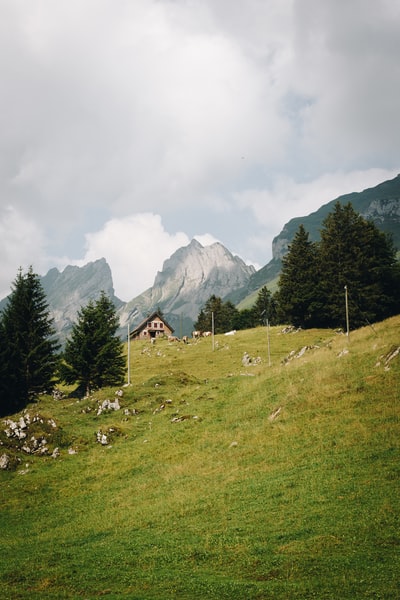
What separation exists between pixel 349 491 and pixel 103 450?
882 inches

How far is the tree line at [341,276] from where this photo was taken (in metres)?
70.6

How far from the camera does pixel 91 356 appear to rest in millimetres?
55219

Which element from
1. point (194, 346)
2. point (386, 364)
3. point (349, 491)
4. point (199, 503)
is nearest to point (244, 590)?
point (349, 491)

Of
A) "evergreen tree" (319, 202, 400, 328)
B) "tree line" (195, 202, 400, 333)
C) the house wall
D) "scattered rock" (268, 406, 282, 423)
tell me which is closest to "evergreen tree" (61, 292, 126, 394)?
"scattered rock" (268, 406, 282, 423)

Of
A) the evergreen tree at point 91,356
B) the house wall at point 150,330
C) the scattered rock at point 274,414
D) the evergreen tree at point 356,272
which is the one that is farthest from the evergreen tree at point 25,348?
the house wall at point 150,330

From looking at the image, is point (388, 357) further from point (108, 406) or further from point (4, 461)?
point (4, 461)

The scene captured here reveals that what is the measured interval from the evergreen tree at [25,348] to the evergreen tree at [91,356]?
2.78m

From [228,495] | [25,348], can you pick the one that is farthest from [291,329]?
[228,495]

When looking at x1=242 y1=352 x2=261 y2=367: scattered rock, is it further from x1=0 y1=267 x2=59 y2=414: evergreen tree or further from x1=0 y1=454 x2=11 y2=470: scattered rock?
x1=0 y1=454 x2=11 y2=470: scattered rock

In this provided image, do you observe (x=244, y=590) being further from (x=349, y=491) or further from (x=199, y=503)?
(x=199, y=503)

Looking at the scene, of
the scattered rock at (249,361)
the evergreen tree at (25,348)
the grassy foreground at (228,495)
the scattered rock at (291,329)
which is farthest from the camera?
the scattered rock at (291,329)

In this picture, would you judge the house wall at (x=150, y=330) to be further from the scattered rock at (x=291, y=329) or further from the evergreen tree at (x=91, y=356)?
the evergreen tree at (x=91, y=356)

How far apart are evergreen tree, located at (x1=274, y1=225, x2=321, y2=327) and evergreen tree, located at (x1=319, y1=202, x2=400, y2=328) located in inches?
93.0

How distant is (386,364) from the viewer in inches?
1139
